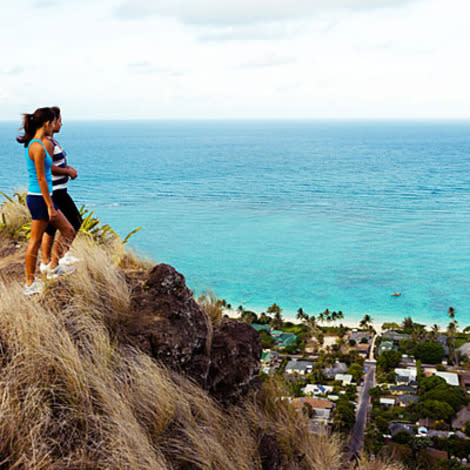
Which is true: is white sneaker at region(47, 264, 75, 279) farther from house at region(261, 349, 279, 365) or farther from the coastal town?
house at region(261, 349, 279, 365)

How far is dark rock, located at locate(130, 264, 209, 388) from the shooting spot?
5438 mm

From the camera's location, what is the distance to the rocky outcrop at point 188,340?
5469 mm

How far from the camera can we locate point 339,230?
7269cm

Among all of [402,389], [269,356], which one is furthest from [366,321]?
[269,356]

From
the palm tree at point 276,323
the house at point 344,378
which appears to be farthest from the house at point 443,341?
the palm tree at point 276,323

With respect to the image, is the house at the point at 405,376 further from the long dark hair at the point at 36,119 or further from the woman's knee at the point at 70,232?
the long dark hair at the point at 36,119

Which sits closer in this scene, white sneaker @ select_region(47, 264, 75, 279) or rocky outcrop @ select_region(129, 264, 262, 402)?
rocky outcrop @ select_region(129, 264, 262, 402)

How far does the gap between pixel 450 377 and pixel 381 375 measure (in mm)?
5804

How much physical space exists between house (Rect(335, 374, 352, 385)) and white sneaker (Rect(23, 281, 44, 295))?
138ft

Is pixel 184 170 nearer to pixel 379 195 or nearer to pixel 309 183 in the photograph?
pixel 309 183

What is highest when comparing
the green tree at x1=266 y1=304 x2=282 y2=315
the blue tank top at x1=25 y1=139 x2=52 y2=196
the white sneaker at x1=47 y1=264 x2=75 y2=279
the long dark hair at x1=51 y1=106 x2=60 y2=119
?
the long dark hair at x1=51 y1=106 x2=60 y2=119

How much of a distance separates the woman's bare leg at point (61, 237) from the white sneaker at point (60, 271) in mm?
140

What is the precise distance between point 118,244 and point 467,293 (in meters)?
54.8

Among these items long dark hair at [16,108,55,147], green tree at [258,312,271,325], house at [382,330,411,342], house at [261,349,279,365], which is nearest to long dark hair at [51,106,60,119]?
long dark hair at [16,108,55,147]
